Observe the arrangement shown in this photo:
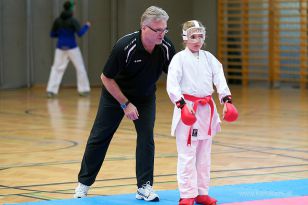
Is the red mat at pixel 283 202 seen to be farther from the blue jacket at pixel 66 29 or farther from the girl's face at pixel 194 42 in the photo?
the blue jacket at pixel 66 29

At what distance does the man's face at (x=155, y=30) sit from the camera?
240 inches

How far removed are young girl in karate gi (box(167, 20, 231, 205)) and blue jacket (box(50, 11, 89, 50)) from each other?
33.5 feet

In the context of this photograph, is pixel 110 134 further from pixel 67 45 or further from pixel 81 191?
pixel 67 45

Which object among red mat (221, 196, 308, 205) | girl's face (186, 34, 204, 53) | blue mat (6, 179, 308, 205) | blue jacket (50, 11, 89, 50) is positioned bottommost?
blue mat (6, 179, 308, 205)

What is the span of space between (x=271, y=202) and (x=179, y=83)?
4.01 ft

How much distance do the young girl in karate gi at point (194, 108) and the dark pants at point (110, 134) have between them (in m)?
0.37

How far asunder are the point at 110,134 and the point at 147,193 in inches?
23.8

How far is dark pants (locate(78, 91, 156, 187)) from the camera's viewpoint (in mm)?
6469

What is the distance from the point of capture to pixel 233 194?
21.8 feet

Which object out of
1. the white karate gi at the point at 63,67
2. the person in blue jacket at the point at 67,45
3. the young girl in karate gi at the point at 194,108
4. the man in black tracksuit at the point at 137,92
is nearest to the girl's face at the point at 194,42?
the young girl in karate gi at the point at 194,108

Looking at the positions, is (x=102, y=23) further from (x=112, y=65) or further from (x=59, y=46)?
(x=112, y=65)

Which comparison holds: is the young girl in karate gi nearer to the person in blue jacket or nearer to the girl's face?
the girl's face

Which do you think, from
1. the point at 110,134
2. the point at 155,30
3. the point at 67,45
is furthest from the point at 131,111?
the point at 67,45

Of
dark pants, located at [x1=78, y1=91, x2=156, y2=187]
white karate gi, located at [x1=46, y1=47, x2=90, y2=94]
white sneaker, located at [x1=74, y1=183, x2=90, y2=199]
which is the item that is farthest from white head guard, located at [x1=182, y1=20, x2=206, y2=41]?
white karate gi, located at [x1=46, y1=47, x2=90, y2=94]
